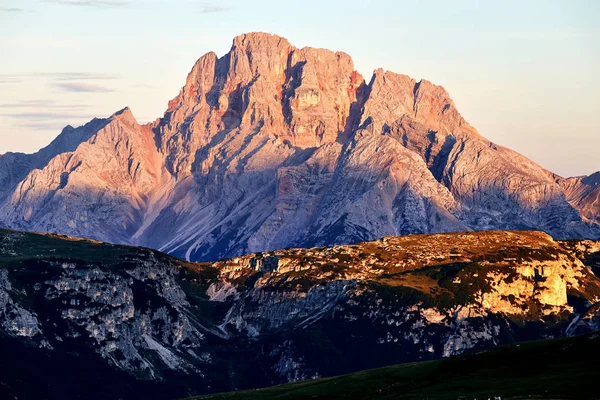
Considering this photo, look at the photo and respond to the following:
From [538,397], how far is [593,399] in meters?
10.6

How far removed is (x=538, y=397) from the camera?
198125 mm

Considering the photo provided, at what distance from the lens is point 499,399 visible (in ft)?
653

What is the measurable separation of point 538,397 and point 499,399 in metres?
5.71

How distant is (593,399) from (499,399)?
49.9ft

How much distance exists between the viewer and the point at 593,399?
Result: 190 m
